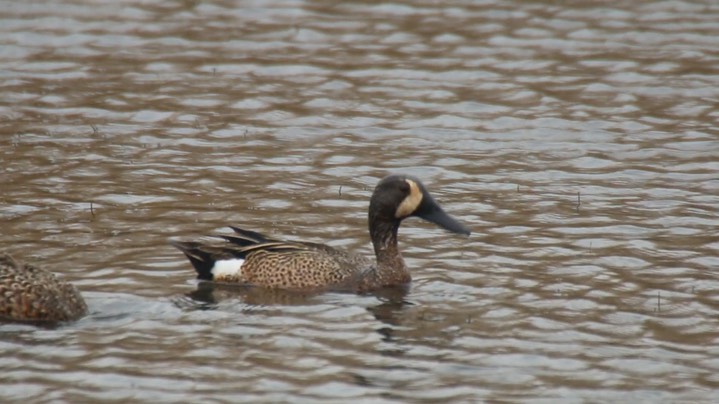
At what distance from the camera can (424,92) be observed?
1600 cm

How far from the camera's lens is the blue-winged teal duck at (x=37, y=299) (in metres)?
9.25

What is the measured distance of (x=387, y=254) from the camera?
10492 mm

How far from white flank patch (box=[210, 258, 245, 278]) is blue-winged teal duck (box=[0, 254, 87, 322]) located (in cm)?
118

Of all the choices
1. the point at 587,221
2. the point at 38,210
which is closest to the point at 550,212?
the point at 587,221

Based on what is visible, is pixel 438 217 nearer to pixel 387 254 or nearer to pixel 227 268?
pixel 387 254

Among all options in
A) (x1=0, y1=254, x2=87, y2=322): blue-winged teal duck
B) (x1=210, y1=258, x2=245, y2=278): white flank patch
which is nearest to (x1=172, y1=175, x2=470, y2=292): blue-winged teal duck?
(x1=210, y1=258, x2=245, y2=278): white flank patch

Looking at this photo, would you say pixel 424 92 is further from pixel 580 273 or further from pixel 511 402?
pixel 511 402

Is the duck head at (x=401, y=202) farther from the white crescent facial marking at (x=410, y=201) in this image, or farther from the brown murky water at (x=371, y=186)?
the brown murky water at (x=371, y=186)

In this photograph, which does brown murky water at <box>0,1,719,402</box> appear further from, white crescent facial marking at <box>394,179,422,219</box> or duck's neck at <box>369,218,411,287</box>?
white crescent facial marking at <box>394,179,422,219</box>

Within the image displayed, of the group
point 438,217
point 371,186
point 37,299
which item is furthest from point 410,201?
point 37,299

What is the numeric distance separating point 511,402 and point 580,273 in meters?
2.67

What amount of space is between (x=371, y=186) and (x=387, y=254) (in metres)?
2.44

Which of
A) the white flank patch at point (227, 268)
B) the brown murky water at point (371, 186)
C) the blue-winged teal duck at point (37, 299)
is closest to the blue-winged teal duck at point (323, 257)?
the white flank patch at point (227, 268)

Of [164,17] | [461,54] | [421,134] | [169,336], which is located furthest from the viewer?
[164,17]
